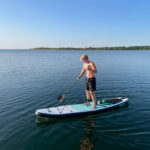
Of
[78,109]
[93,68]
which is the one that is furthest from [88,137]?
[93,68]

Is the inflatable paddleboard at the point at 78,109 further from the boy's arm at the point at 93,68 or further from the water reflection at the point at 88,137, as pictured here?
the boy's arm at the point at 93,68

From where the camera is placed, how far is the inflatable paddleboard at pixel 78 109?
20.7 feet

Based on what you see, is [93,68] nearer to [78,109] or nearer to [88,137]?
[78,109]

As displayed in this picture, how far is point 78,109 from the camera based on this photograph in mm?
6953

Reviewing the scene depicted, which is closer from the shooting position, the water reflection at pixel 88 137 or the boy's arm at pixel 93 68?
the water reflection at pixel 88 137

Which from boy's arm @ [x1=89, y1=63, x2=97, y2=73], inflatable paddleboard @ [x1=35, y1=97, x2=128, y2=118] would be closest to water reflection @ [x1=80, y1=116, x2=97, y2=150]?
inflatable paddleboard @ [x1=35, y1=97, x2=128, y2=118]

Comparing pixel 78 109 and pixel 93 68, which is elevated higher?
pixel 93 68

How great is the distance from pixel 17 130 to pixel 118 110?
5.29 metres

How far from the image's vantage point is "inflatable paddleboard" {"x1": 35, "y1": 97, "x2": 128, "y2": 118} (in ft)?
20.7

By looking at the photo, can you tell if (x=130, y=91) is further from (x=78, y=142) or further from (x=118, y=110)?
(x=78, y=142)

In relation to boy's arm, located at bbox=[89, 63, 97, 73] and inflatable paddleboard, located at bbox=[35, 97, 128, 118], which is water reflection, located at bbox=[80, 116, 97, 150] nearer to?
inflatable paddleboard, located at bbox=[35, 97, 128, 118]

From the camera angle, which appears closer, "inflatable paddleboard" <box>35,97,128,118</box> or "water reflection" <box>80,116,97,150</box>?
"water reflection" <box>80,116,97,150</box>

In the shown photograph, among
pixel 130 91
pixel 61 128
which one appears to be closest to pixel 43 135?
pixel 61 128

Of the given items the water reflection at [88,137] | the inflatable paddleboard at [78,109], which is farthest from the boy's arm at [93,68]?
the water reflection at [88,137]
